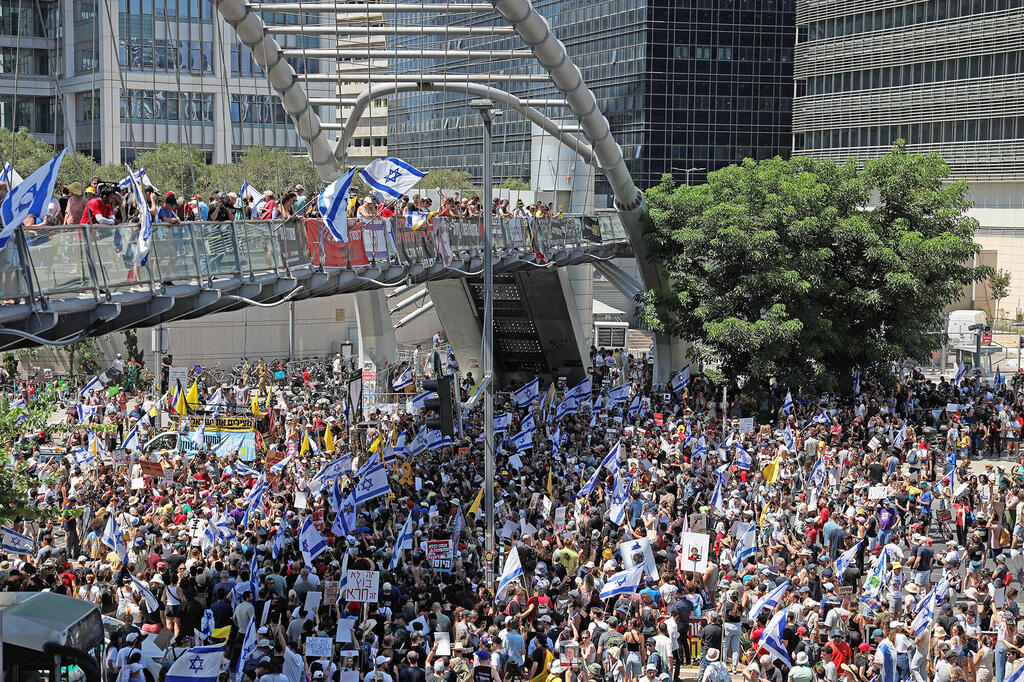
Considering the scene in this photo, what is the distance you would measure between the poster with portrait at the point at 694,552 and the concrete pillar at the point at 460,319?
25.0m

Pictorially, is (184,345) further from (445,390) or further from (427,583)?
(427,583)

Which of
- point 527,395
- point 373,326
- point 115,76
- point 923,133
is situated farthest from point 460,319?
point 115,76

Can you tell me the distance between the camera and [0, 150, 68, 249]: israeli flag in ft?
45.8

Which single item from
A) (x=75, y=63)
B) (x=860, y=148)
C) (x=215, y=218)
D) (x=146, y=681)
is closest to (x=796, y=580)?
(x=146, y=681)

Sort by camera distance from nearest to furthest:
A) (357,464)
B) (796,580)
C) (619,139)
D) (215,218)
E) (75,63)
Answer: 1. (796,580)
2. (215,218)
3. (357,464)
4. (75,63)
5. (619,139)

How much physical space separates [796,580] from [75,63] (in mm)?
74288

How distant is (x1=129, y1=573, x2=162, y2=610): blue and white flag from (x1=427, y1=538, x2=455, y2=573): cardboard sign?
12.8 ft

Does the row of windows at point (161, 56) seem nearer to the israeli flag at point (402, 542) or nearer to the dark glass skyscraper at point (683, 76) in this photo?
the dark glass skyscraper at point (683, 76)

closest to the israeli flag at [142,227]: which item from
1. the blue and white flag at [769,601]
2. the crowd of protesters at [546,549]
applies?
the crowd of protesters at [546,549]

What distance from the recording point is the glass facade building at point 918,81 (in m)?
67.5

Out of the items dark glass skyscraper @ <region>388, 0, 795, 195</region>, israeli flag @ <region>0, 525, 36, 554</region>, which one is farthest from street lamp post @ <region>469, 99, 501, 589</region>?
dark glass skyscraper @ <region>388, 0, 795, 195</region>

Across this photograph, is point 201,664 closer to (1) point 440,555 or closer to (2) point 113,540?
(1) point 440,555

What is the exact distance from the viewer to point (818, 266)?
38500 mm

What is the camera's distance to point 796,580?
18.5 m
